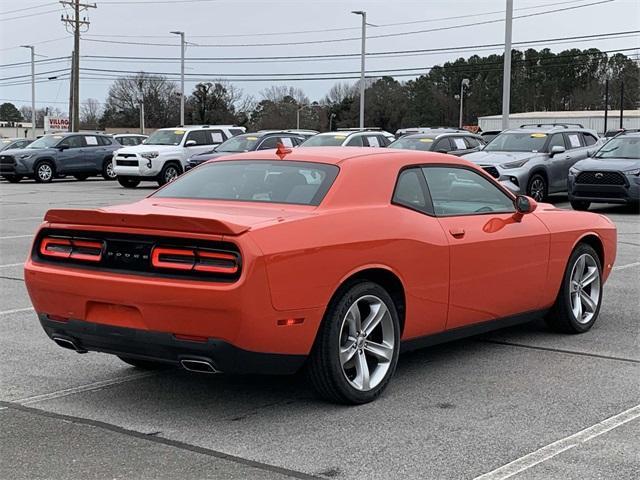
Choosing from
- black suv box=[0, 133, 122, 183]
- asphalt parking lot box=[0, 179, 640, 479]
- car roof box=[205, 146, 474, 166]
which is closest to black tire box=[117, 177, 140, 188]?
black suv box=[0, 133, 122, 183]

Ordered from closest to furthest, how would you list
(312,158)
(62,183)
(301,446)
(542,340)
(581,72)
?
1. (301,446)
2. (312,158)
3. (542,340)
4. (62,183)
5. (581,72)

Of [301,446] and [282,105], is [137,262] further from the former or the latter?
[282,105]

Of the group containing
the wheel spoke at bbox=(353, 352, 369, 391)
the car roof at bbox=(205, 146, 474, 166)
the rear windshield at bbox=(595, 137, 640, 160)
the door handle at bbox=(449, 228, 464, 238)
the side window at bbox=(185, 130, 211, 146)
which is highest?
the side window at bbox=(185, 130, 211, 146)

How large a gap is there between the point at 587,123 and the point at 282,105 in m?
40.8

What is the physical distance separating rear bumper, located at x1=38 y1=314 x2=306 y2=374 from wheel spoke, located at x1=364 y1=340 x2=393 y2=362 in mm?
539

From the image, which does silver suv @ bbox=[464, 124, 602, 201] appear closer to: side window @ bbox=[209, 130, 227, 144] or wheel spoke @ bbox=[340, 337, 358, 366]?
side window @ bbox=[209, 130, 227, 144]

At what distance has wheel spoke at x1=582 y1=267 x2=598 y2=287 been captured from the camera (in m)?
7.44

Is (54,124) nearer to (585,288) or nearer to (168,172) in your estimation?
(168,172)

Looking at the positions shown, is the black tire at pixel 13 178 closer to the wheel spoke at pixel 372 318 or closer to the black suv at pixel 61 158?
the black suv at pixel 61 158

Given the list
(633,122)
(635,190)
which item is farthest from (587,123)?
(635,190)

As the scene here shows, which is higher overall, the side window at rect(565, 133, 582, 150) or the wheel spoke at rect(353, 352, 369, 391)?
the side window at rect(565, 133, 582, 150)

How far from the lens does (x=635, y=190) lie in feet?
59.0

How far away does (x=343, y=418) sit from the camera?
201 inches

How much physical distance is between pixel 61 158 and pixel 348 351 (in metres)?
27.7
